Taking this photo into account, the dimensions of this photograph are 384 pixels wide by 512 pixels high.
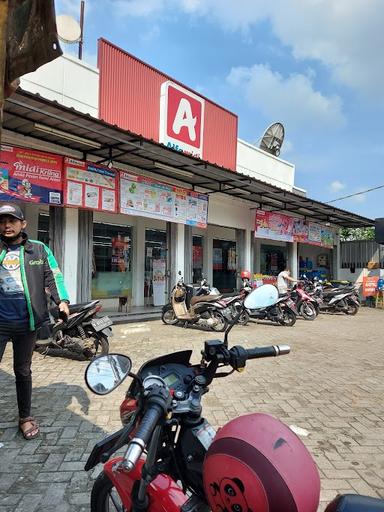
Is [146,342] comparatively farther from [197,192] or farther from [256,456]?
[256,456]

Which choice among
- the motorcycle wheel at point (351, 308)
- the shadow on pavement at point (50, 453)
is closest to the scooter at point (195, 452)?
the shadow on pavement at point (50, 453)

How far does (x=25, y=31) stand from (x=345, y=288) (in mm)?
13249

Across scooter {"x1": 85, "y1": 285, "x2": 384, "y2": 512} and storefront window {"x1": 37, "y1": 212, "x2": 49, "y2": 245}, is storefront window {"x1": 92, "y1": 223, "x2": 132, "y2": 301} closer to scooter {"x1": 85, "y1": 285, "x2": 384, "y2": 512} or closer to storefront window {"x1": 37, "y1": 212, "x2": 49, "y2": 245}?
storefront window {"x1": 37, "y1": 212, "x2": 49, "y2": 245}

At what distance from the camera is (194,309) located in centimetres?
941

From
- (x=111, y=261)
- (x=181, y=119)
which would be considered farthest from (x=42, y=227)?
(x=181, y=119)

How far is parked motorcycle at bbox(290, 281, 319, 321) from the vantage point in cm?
1152

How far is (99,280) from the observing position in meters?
11.8

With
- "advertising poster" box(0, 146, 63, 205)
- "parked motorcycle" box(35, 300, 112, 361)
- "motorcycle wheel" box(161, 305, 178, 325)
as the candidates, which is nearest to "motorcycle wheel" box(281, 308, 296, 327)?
"motorcycle wheel" box(161, 305, 178, 325)

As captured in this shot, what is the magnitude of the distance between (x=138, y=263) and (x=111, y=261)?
3.10ft

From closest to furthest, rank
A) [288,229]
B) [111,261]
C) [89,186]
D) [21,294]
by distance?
[21,294], [89,186], [111,261], [288,229]

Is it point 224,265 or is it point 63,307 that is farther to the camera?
point 224,265

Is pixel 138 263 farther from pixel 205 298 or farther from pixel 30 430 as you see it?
pixel 30 430

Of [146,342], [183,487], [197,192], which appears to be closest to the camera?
[183,487]

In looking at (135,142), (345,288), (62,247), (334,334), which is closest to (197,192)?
(135,142)
